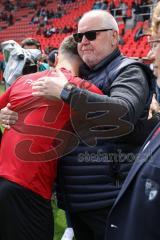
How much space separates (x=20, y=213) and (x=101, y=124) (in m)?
0.61

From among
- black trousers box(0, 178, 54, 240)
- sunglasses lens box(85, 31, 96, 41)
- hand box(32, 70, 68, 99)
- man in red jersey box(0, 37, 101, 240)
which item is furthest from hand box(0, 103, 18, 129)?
sunglasses lens box(85, 31, 96, 41)

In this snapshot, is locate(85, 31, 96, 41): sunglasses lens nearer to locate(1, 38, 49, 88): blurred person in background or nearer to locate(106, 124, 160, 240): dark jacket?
locate(106, 124, 160, 240): dark jacket

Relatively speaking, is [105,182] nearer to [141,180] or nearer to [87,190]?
[87,190]

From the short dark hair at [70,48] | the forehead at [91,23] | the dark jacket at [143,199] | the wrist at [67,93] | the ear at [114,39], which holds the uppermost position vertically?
the forehead at [91,23]

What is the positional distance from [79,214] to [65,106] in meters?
0.56

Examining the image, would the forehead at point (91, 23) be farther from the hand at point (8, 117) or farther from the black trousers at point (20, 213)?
the black trousers at point (20, 213)

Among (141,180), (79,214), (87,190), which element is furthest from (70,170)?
(141,180)

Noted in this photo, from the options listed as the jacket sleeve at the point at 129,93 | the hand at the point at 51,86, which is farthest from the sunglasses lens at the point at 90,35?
the hand at the point at 51,86

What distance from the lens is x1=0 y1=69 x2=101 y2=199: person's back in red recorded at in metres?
1.90

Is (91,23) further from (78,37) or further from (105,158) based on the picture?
(105,158)

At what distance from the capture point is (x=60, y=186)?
199cm

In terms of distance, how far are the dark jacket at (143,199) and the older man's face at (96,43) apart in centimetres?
83

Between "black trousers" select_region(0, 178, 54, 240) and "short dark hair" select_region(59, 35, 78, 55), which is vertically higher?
"short dark hair" select_region(59, 35, 78, 55)

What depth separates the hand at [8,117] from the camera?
201 cm
